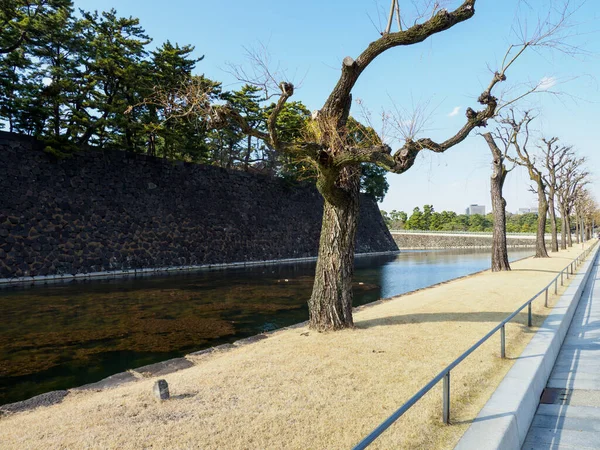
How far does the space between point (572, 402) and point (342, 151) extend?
4.28 m

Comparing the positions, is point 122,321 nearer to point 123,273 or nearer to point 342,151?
point 342,151

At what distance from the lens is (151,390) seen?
4199 mm

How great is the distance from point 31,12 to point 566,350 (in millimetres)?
24238

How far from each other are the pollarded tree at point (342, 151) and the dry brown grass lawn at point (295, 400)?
716 mm

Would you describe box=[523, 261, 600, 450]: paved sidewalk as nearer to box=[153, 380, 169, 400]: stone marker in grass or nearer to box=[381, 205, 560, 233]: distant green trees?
box=[153, 380, 169, 400]: stone marker in grass

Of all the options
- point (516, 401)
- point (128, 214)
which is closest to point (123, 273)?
point (128, 214)

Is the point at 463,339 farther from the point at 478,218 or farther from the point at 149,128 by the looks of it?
the point at 478,218

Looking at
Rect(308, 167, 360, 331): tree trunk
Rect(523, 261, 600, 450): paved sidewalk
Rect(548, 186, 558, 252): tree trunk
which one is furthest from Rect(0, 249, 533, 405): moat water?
Rect(548, 186, 558, 252): tree trunk

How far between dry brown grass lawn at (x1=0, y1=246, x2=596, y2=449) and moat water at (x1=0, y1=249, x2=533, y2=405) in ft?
Result: 5.08

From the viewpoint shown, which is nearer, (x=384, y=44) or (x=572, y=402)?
(x=572, y=402)

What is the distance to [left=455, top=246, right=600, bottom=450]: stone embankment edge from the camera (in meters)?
3.00

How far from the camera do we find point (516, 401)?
3594mm

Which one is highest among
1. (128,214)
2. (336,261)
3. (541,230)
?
(128,214)

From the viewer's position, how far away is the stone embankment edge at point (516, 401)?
3.00m
